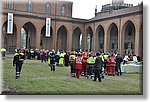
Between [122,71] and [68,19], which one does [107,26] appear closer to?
[68,19]

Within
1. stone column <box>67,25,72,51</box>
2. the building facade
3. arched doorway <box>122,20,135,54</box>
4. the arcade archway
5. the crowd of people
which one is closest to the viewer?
the crowd of people

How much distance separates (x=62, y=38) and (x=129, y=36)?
6.66 m

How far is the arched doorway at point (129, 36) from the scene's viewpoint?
81.8ft

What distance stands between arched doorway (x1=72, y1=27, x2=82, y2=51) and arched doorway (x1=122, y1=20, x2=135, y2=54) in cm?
497

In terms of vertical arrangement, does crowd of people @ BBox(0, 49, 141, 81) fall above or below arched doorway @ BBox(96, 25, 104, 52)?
below

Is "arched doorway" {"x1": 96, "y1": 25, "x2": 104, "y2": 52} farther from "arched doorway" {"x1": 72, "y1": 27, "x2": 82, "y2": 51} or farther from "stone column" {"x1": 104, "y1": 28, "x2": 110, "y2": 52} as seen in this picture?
"arched doorway" {"x1": 72, "y1": 27, "x2": 82, "y2": 51}

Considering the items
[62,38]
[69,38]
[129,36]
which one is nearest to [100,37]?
[69,38]

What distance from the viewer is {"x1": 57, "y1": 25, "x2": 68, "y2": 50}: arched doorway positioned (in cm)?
2545

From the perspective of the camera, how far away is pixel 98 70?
9430 mm

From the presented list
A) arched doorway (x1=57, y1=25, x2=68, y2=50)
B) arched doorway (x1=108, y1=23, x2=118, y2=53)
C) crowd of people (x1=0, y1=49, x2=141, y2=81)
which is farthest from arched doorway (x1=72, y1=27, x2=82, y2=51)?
crowd of people (x1=0, y1=49, x2=141, y2=81)

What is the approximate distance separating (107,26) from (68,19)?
4.02 meters

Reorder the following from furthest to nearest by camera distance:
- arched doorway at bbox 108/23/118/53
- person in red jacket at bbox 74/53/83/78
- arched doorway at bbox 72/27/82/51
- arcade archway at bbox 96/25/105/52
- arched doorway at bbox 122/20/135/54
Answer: arcade archway at bbox 96/25/105/52 → arched doorway at bbox 72/27/82/51 → arched doorway at bbox 108/23/118/53 → arched doorway at bbox 122/20/135/54 → person in red jacket at bbox 74/53/83/78

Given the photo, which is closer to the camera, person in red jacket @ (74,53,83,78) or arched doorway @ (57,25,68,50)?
person in red jacket @ (74,53,83,78)

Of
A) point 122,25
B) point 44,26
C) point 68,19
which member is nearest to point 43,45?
point 44,26
